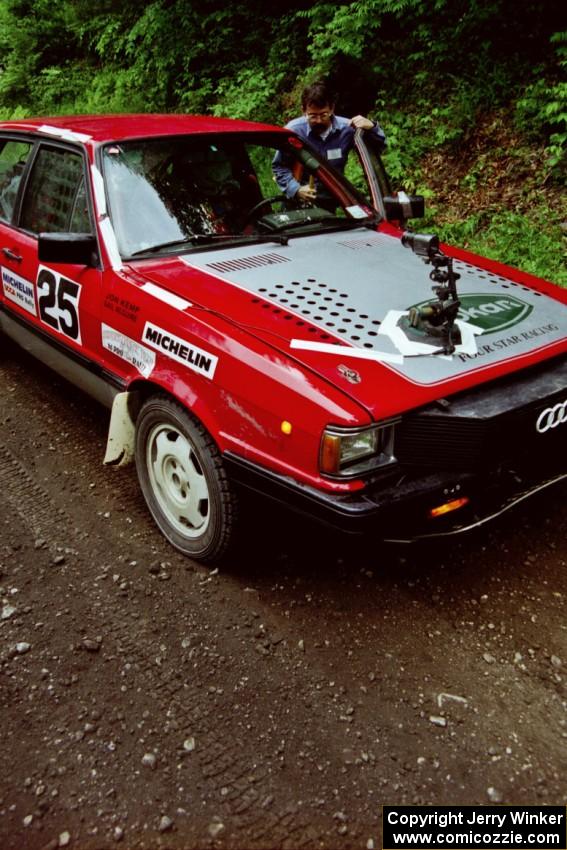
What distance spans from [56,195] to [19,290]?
60cm

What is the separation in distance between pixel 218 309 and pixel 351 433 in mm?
852

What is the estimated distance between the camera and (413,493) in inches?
95.0

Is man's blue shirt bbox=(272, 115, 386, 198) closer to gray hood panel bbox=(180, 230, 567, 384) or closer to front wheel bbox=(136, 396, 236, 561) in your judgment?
gray hood panel bbox=(180, 230, 567, 384)

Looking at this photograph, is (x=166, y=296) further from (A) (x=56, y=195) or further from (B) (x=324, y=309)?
(A) (x=56, y=195)

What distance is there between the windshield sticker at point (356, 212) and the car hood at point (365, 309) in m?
0.36

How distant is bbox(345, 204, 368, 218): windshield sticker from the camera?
3.86 meters

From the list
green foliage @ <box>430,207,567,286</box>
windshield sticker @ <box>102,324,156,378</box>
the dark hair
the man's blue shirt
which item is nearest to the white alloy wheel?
windshield sticker @ <box>102,324,156,378</box>

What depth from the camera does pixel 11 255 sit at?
3926 millimetres

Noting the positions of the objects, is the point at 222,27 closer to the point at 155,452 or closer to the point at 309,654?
the point at 155,452

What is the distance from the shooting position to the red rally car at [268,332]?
243 centimetres

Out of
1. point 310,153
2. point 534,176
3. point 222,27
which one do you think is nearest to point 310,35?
point 222,27

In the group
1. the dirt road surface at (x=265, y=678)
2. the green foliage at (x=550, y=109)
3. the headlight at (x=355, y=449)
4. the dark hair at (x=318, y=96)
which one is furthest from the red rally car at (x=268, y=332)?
the green foliage at (x=550, y=109)

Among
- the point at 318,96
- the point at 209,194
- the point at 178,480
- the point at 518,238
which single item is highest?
the point at 318,96

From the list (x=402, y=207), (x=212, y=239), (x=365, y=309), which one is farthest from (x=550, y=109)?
(x=365, y=309)
